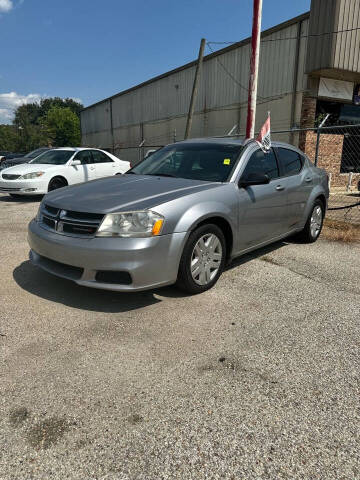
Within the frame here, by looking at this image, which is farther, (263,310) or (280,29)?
(280,29)

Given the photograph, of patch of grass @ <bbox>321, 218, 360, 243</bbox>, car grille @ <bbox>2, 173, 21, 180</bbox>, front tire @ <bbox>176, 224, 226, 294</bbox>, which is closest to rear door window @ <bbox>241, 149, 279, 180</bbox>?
front tire @ <bbox>176, 224, 226, 294</bbox>

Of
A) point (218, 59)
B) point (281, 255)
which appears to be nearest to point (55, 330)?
point (281, 255)

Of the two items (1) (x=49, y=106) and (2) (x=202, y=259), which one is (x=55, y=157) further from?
(1) (x=49, y=106)

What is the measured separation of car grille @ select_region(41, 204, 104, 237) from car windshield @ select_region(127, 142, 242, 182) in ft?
4.36

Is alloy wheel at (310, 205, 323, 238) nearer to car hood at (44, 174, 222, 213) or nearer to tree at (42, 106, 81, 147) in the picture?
car hood at (44, 174, 222, 213)

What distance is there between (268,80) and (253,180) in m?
13.4

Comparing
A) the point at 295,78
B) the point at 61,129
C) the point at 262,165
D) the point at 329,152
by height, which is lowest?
the point at 262,165

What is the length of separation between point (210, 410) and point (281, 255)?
10.9 ft

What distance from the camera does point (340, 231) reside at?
6.55 meters

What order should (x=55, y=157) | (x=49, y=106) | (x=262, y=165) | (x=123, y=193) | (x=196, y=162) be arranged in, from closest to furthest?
(x=123, y=193) → (x=196, y=162) → (x=262, y=165) → (x=55, y=157) → (x=49, y=106)

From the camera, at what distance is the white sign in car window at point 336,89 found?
13.8 metres

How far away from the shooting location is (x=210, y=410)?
2.01 m

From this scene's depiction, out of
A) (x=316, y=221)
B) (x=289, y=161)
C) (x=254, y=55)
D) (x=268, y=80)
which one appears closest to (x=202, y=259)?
(x=289, y=161)

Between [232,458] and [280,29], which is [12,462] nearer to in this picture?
[232,458]
